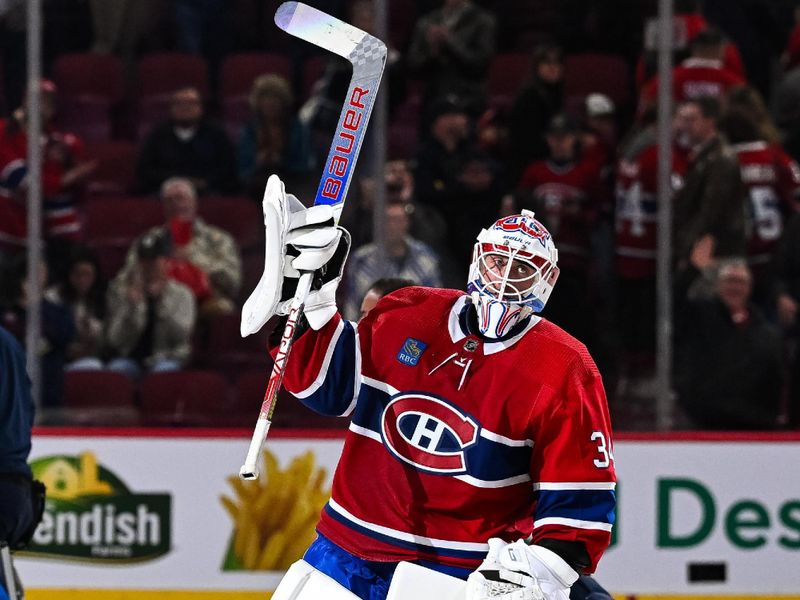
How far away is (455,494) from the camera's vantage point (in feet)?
10.2

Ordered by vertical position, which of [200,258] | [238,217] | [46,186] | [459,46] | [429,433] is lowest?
[429,433]

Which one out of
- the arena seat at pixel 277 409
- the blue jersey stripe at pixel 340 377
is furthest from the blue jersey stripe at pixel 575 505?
the arena seat at pixel 277 409

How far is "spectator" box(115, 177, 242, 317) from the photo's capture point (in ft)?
18.5

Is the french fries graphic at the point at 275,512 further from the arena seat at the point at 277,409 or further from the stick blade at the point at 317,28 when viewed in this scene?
the stick blade at the point at 317,28

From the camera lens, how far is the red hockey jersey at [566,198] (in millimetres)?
5594

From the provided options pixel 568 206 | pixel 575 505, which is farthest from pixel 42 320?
pixel 575 505

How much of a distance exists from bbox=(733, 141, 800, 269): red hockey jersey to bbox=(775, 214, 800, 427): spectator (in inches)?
1.6

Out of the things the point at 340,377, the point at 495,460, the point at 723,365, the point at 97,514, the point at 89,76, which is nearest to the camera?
the point at 495,460

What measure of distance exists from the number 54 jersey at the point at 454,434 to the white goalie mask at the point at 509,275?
5 cm

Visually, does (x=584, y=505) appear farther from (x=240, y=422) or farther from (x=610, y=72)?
(x=610, y=72)

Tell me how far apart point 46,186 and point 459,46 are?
164 centimetres

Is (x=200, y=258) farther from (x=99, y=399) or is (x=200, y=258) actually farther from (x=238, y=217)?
(x=99, y=399)

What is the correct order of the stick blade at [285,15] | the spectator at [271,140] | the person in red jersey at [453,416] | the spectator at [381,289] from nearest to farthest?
the person in red jersey at [453,416], the stick blade at [285,15], the spectator at [381,289], the spectator at [271,140]

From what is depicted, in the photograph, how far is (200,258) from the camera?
5664 millimetres
